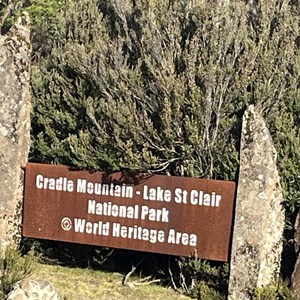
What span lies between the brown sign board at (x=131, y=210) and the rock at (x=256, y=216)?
0.21 m

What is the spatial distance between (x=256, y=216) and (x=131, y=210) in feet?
5.62

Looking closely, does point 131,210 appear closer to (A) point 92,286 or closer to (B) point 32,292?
(A) point 92,286

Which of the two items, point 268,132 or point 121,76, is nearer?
point 268,132

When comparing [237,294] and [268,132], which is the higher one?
[268,132]

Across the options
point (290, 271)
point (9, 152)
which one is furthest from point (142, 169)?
point (290, 271)

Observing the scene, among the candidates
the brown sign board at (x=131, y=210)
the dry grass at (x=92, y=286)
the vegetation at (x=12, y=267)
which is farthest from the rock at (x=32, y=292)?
the brown sign board at (x=131, y=210)

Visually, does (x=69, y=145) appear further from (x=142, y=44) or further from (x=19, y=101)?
(x=142, y=44)

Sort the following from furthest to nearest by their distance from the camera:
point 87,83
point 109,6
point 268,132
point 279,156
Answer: point 109,6 < point 87,83 < point 279,156 < point 268,132

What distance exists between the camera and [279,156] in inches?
372

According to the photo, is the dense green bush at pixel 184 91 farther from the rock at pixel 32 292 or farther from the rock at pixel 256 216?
the rock at pixel 32 292

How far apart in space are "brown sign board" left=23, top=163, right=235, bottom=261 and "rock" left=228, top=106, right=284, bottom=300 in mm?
205

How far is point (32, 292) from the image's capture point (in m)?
7.70

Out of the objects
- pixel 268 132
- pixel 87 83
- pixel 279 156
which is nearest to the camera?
pixel 268 132

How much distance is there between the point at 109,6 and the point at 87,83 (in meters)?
1.52
